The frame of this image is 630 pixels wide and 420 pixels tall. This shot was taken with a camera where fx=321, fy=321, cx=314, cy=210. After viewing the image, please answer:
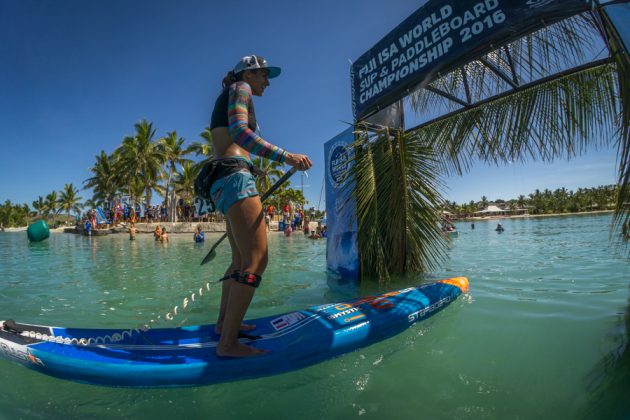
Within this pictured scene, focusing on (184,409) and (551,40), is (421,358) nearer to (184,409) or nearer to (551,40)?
(184,409)

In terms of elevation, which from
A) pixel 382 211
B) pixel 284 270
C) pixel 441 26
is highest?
pixel 441 26

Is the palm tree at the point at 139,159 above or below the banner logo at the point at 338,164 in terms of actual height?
above

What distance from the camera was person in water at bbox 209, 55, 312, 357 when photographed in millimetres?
2287

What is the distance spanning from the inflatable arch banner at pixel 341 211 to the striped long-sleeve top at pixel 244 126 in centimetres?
336

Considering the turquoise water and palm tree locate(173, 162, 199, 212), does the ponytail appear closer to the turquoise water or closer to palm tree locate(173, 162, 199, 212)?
the turquoise water

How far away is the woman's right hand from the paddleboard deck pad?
135 cm

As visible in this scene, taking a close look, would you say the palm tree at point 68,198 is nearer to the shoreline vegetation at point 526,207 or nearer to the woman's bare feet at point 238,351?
the shoreline vegetation at point 526,207

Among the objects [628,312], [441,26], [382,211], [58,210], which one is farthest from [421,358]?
[58,210]

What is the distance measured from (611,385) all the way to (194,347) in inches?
109

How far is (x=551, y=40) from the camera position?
161 inches

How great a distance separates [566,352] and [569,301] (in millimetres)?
1813

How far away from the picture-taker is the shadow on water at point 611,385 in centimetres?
173

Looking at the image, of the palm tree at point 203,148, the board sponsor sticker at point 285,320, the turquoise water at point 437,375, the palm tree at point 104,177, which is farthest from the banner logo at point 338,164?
the palm tree at point 104,177

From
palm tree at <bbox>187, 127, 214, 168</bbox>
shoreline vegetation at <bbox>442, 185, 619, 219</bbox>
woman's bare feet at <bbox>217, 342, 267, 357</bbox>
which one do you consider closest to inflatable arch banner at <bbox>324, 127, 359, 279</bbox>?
woman's bare feet at <bbox>217, 342, 267, 357</bbox>
